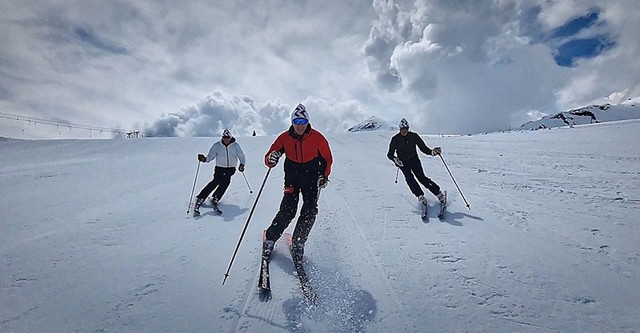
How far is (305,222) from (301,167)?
0.83 m

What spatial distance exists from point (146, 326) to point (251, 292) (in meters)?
1.20

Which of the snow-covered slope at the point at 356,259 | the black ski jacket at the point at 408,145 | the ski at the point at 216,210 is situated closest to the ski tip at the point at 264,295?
the snow-covered slope at the point at 356,259

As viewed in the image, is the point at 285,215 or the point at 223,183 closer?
the point at 285,215

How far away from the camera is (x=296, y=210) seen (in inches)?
191

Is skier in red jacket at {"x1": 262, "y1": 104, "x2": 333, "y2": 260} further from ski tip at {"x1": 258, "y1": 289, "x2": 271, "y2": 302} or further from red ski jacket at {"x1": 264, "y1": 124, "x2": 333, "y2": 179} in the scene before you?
ski tip at {"x1": 258, "y1": 289, "x2": 271, "y2": 302}

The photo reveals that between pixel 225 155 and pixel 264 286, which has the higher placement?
pixel 225 155

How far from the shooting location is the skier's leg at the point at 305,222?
4.84 m

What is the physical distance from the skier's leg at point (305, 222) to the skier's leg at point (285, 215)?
15cm

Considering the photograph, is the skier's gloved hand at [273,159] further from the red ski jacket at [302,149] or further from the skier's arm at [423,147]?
the skier's arm at [423,147]

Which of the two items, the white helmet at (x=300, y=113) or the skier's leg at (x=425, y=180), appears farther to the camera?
the skier's leg at (x=425, y=180)

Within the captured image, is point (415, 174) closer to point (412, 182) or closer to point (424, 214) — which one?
point (412, 182)

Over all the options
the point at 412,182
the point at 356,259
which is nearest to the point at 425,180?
the point at 412,182

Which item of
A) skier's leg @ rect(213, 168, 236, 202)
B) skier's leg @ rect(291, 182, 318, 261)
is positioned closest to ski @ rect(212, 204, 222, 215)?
skier's leg @ rect(213, 168, 236, 202)

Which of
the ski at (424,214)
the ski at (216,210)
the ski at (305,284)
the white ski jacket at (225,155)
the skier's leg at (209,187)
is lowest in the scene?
the ski at (305,284)
